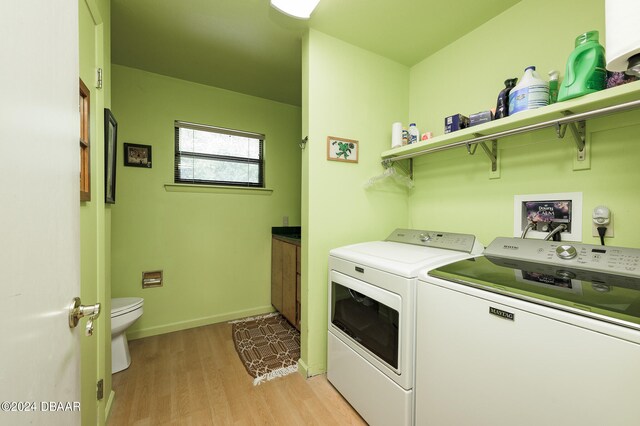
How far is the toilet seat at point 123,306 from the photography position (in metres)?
1.75

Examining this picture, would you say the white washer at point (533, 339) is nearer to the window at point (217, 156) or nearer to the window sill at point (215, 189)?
the window sill at point (215, 189)

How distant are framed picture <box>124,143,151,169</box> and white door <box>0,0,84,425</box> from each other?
6.28 feet

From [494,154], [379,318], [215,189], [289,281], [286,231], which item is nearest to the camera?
[379,318]

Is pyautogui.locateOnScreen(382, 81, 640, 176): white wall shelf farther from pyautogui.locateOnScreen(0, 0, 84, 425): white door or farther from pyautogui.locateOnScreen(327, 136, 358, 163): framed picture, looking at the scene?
pyautogui.locateOnScreen(0, 0, 84, 425): white door

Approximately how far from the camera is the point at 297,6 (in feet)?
4.58

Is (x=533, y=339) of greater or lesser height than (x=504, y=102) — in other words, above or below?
below

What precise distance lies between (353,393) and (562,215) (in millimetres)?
1480

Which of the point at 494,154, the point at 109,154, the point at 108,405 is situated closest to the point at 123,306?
the point at 108,405

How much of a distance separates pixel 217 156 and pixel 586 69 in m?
2.72

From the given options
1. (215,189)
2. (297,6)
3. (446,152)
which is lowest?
(215,189)

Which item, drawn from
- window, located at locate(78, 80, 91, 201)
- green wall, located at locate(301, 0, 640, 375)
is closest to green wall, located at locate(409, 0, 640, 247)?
green wall, located at locate(301, 0, 640, 375)

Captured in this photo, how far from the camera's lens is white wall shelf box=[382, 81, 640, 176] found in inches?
36.8

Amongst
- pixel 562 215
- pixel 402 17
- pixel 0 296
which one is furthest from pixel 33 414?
pixel 402 17

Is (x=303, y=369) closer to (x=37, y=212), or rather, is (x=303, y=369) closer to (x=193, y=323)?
(x=193, y=323)
